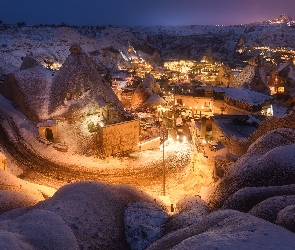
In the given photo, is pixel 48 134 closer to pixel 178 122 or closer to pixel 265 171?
pixel 178 122

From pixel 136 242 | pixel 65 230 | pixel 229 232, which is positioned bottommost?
pixel 136 242

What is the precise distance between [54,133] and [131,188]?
1172 centimetres

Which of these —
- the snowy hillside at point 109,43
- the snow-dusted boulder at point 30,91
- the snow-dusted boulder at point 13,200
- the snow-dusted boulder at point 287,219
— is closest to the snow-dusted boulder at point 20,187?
the snow-dusted boulder at point 13,200

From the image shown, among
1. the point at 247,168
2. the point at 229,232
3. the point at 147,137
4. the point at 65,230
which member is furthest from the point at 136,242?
the point at 147,137

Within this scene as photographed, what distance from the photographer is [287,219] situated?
6426 mm

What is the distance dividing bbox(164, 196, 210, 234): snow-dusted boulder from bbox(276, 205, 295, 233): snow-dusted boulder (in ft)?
7.55

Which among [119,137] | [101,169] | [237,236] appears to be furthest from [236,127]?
[237,236]

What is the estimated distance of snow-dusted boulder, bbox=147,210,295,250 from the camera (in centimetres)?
526

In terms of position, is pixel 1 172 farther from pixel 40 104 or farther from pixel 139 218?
pixel 40 104

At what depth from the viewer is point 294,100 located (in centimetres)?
3081

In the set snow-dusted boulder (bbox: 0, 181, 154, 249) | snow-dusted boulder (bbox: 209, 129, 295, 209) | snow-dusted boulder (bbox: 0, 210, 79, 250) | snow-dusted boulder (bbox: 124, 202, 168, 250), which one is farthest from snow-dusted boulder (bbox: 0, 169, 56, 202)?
snow-dusted boulder (bbox: 209, 129, 295, 209)

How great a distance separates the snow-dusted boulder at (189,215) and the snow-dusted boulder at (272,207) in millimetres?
1663

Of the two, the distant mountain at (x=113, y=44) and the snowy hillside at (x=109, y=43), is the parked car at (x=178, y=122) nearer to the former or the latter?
the distant mountain at (x=113, y=44)

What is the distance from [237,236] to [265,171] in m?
4.90
